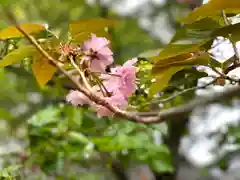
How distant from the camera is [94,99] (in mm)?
464

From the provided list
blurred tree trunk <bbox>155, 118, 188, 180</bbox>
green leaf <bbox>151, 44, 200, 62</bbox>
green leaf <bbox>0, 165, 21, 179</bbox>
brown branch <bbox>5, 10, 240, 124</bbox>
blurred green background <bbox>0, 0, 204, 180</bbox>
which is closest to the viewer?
brown branch <bbox>5, 10, 240, 124</bbox>

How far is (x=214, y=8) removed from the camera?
1.63 ft

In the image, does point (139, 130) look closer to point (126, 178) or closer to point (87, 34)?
point (126, 178)

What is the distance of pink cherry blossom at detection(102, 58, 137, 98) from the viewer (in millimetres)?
569

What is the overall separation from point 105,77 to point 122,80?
2 cm

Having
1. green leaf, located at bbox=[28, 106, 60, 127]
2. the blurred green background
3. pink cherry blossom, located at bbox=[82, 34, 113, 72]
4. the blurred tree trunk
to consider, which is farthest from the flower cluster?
the blurred tree trunk

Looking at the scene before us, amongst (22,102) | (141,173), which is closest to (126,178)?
(141,173)

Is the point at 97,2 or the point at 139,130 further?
the point at 97,2

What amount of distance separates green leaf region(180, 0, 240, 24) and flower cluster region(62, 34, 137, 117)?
0.11 m

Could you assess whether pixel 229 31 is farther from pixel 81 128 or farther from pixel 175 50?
pixel 81 128

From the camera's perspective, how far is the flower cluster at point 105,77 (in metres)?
0.54

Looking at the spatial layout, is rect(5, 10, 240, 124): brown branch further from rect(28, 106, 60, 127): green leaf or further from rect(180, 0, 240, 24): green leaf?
rect(28, 106, 60, 127): green leaf

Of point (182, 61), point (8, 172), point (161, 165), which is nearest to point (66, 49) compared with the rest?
point (182, 61)

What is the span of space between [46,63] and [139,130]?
58 cm
